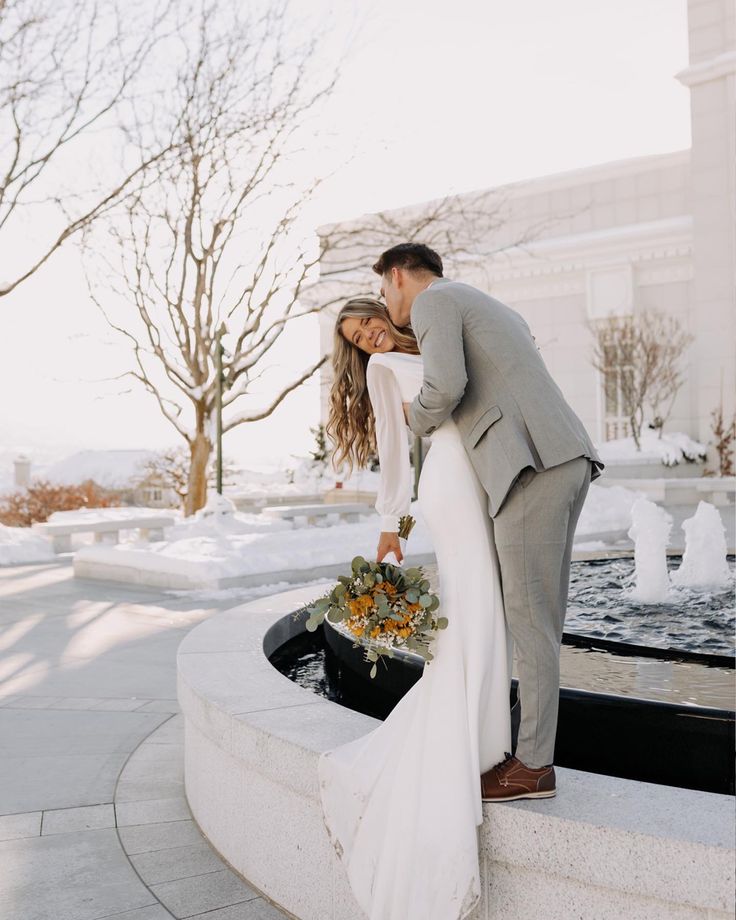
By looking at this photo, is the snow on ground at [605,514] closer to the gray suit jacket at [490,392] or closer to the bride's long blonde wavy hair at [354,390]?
the bride's long blonde wavy hair at [354,390]

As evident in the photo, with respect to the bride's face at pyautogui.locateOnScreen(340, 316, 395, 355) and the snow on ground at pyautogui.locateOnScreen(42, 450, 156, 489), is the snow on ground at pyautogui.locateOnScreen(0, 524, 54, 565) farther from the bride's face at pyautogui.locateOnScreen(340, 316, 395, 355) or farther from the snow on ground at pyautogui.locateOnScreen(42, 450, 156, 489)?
the bride's face at pyautogui.locateOnScreen(340, 316, 395, 355)

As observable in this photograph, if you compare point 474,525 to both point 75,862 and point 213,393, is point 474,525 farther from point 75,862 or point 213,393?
point 213,393

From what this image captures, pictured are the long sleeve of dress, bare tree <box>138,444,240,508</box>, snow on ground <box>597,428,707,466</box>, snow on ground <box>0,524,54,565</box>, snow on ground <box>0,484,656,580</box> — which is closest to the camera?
the long sleeve of dress

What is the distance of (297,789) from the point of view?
285 centimetres

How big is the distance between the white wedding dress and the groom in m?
0.08

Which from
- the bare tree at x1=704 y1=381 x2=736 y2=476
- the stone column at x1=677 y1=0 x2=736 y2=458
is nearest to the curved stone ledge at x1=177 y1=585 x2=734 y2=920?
the bare tree at x1=704 y1=381 x2=736 y2=476

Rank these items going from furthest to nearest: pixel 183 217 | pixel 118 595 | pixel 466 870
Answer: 1. pixel 183 217
2. pixel 118 595
3. pixel 466 870

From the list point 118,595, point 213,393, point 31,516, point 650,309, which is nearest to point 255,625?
point 118,595

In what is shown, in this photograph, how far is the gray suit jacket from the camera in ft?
7.89

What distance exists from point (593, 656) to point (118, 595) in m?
6.54

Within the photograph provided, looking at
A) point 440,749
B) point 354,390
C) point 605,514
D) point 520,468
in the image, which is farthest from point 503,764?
point 605,514

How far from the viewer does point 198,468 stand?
677 inches

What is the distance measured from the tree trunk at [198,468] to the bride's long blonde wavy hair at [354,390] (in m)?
14.5

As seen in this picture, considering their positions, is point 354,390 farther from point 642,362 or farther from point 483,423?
point 642,362
